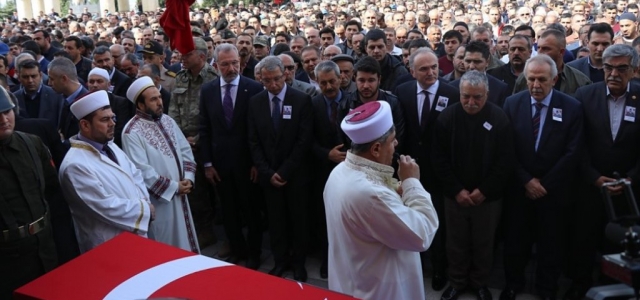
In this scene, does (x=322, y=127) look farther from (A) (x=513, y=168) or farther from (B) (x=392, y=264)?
(B) (x=392, y=264)

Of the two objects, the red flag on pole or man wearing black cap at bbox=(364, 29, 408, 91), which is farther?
man wearing black cap at bbox=(364, 29, 408, 91)

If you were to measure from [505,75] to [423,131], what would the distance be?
1515 millimetres

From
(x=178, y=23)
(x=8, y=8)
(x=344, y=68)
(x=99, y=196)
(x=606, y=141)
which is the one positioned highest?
(x=8, y=8)

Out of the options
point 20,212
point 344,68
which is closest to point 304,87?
point 344,68

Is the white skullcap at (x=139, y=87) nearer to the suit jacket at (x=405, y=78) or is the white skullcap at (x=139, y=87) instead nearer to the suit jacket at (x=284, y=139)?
the suit jacket at (x=284, y=139)

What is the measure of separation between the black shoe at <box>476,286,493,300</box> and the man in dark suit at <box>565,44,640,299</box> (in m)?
0.62

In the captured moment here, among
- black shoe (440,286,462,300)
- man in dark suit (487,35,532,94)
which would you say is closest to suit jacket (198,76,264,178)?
black shoe (440,286,462,300)

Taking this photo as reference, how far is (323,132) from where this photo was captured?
15.8 ft

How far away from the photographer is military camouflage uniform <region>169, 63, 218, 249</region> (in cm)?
560

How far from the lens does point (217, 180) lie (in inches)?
205

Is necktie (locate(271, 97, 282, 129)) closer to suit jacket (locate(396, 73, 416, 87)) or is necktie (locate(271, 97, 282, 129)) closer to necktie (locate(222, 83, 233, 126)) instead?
necktie (locate(222, 83, 233, 126))

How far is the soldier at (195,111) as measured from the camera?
18.4ft

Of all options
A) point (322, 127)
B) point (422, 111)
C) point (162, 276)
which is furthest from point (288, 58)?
point (162, 276)

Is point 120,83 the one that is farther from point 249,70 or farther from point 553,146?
point 553,146
